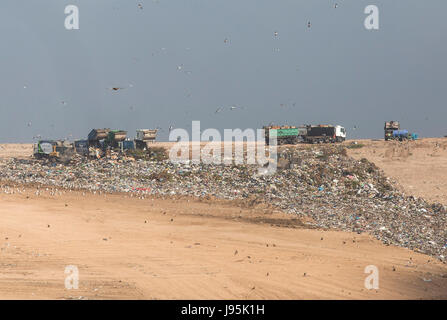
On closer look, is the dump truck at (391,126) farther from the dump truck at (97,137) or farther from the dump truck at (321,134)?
the dump truck at (97,137)

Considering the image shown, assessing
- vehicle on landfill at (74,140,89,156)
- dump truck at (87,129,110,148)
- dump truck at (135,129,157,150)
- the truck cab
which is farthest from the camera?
the truck cab

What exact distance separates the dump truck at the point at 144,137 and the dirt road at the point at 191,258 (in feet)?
46.3

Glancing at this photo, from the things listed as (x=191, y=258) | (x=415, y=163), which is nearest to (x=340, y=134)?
(x=415, y=163)

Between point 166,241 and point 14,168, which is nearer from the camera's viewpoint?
point 166,241

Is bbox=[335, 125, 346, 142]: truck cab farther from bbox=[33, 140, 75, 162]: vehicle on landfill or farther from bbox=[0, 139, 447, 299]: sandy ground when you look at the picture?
bbox=[0, 139, 447, 299]: sandy ground

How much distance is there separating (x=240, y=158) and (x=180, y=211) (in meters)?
9.59

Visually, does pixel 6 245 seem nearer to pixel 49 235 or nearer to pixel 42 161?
pixel 49 235

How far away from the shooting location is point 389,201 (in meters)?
18.8

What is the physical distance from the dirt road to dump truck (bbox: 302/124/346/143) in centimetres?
2022

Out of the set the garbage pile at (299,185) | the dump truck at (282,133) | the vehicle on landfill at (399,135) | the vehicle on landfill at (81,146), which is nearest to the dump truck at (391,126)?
the vehicle on landfill at (399,135)

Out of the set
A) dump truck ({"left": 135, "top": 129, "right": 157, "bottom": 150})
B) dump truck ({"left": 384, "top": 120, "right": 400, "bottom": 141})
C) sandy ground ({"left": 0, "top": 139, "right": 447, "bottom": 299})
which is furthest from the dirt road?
dump truck ({"left": 384, "top": 120, "right": 400, "bottom": 141})

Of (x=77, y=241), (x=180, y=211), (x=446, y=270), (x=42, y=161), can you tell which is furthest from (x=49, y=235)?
(x=42, y=161)

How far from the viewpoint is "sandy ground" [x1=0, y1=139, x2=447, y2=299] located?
30.5ft
